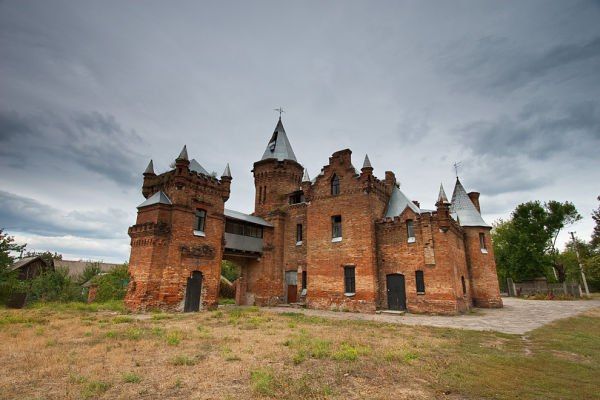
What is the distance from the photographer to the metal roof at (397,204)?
23.4 m

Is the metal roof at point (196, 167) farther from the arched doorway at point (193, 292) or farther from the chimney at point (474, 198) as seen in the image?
the chimney at point (474, 198)

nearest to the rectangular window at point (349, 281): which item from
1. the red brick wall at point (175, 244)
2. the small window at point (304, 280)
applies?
the small window at point (304, 280)

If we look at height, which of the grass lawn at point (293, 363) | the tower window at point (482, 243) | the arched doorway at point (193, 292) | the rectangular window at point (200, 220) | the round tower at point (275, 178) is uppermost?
the round tower at point (275, 178)

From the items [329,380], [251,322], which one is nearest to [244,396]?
[329,380]

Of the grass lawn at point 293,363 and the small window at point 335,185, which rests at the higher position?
the small window at point 335,185

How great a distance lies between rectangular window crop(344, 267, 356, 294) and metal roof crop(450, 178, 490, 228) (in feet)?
31.3

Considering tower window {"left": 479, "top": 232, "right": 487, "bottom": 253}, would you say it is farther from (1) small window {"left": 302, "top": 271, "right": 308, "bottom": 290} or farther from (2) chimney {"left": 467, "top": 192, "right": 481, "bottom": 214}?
(1) small window {"left": 302, "top": 271, "right": 308, "bottom": 290}

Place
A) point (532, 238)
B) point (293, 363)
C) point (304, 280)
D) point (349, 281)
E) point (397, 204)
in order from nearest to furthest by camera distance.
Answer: point (293, 363) < point (349, 281) < point (397, 204) < point (304, 280) < point (532, 238)

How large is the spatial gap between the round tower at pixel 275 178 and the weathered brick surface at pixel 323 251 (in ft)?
6.45

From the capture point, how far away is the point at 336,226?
24.4 m

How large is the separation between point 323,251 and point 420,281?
714cm

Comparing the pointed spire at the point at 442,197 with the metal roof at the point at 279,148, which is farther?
the metal roof at the point at 279,148

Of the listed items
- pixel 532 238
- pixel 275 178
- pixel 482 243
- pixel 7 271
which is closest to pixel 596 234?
pixel 532 238

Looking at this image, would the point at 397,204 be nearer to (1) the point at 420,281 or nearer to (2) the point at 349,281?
(1) the point at 420,281
